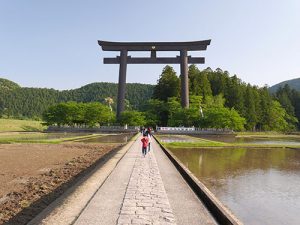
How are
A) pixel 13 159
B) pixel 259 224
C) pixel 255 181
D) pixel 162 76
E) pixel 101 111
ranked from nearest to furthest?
pixel 259 224, pixel 255 181, pixel 13 159, pixel 101 111, pixel 162 76

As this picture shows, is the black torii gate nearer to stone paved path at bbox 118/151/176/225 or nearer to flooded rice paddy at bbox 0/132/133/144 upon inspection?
flooded rice paddy at bbox 0/132/133/144

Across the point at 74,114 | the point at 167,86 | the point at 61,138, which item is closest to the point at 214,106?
the point at 167,86

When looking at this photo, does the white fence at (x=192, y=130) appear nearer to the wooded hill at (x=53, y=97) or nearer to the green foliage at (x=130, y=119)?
the green foliage at (x=130, y=119)

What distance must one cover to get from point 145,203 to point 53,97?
157243 millimetres

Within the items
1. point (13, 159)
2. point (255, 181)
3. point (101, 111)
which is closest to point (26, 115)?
point (101, 111)

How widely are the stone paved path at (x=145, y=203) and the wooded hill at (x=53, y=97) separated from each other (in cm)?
12283

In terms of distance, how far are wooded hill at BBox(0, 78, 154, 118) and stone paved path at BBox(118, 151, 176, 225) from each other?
123 m

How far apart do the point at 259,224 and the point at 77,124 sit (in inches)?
2438

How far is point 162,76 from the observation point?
87.9 m

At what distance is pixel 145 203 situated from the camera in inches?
267

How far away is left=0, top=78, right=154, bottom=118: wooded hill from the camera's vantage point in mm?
138137

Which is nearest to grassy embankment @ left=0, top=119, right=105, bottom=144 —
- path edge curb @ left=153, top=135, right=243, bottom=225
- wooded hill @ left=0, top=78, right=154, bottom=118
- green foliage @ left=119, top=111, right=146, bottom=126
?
green foliage @ left=119, top=111, right=146, bottom=126

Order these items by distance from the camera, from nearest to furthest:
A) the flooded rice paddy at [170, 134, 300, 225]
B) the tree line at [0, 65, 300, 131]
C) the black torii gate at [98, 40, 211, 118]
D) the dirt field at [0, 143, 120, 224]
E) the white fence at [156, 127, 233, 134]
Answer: the flooded rice paddy at [170, 134, 300, 225]
the dirt field at [0, 143, 120, 224]
the white fence at [156, 127, 233, 134]
the black torii gate at [98, 40, 211, 118]
the tree line at [0, 65, 300, 131]

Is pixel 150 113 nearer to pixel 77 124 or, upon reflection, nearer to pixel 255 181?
pixel 77 124
